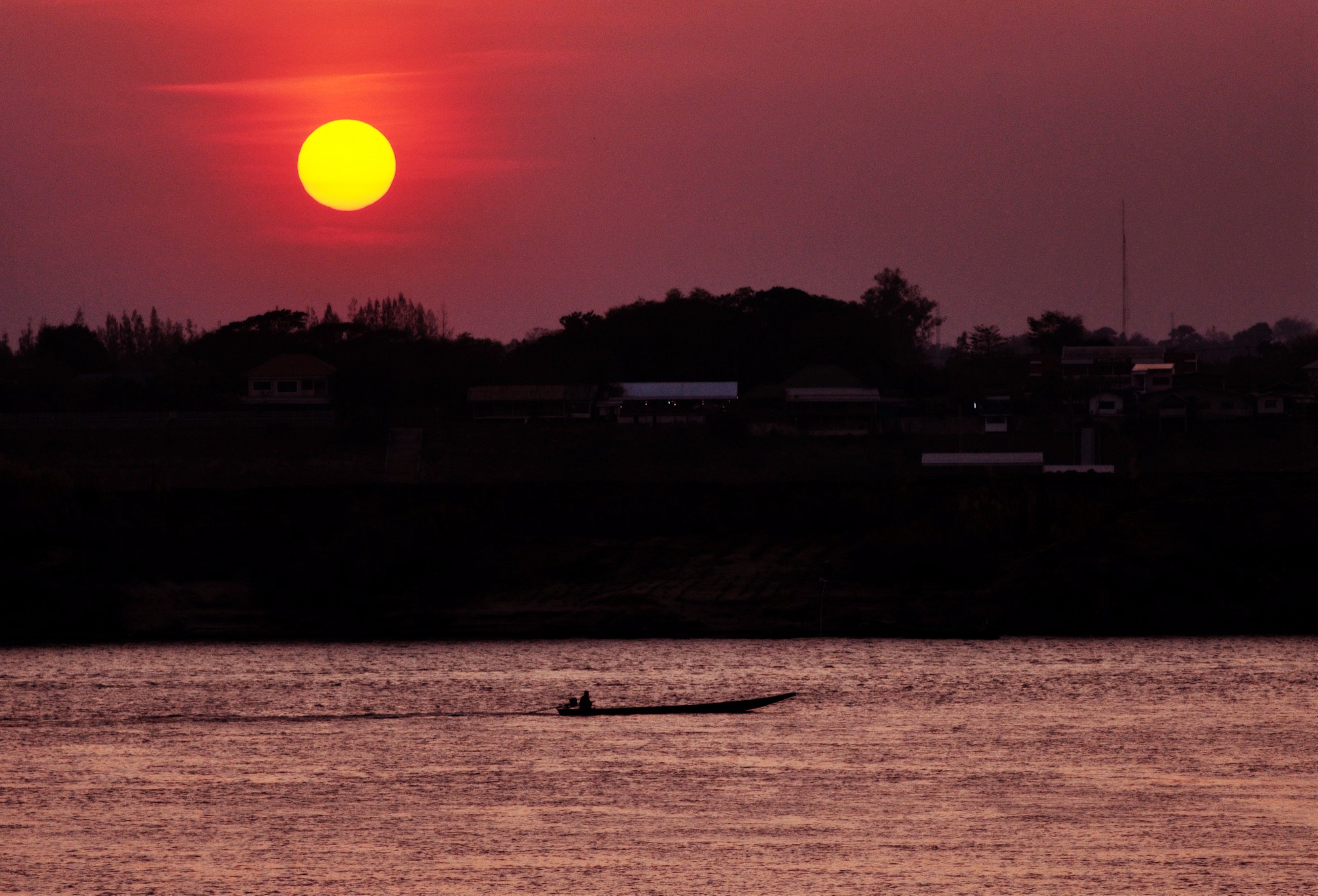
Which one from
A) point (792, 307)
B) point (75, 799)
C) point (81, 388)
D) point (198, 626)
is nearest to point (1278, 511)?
point (198, 626)

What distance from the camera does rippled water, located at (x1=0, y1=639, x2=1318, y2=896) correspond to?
22641 millimetres

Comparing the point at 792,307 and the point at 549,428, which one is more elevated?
the point at 792,307

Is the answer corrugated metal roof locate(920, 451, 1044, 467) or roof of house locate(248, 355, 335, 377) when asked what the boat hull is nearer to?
corrugated metal roof locate(920, 451, 1044, 467)

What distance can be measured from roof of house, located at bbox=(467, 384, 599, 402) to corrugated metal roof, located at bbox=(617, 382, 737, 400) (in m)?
4.99

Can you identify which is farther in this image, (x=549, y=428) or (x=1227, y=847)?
(x=549, y=428)

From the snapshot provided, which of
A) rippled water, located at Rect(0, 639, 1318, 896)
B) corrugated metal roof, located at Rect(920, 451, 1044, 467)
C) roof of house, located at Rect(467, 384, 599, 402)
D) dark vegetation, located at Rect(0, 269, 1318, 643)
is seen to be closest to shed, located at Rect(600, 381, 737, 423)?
roof of house, located at Rect(467, 384, 599, 402)

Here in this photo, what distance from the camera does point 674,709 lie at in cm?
3438

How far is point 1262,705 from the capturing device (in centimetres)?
3503

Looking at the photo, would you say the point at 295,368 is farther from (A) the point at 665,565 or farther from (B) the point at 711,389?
(A) the point at 665,565

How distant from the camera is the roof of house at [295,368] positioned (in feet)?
518

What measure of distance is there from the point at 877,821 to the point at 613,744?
7702 mm

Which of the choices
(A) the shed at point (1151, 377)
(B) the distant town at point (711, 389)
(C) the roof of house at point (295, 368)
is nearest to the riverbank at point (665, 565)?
(B) the distant town at point (711, 389)

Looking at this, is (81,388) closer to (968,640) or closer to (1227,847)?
(968,640)

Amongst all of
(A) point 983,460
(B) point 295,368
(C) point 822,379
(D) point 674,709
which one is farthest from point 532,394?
(D) point 674,709
